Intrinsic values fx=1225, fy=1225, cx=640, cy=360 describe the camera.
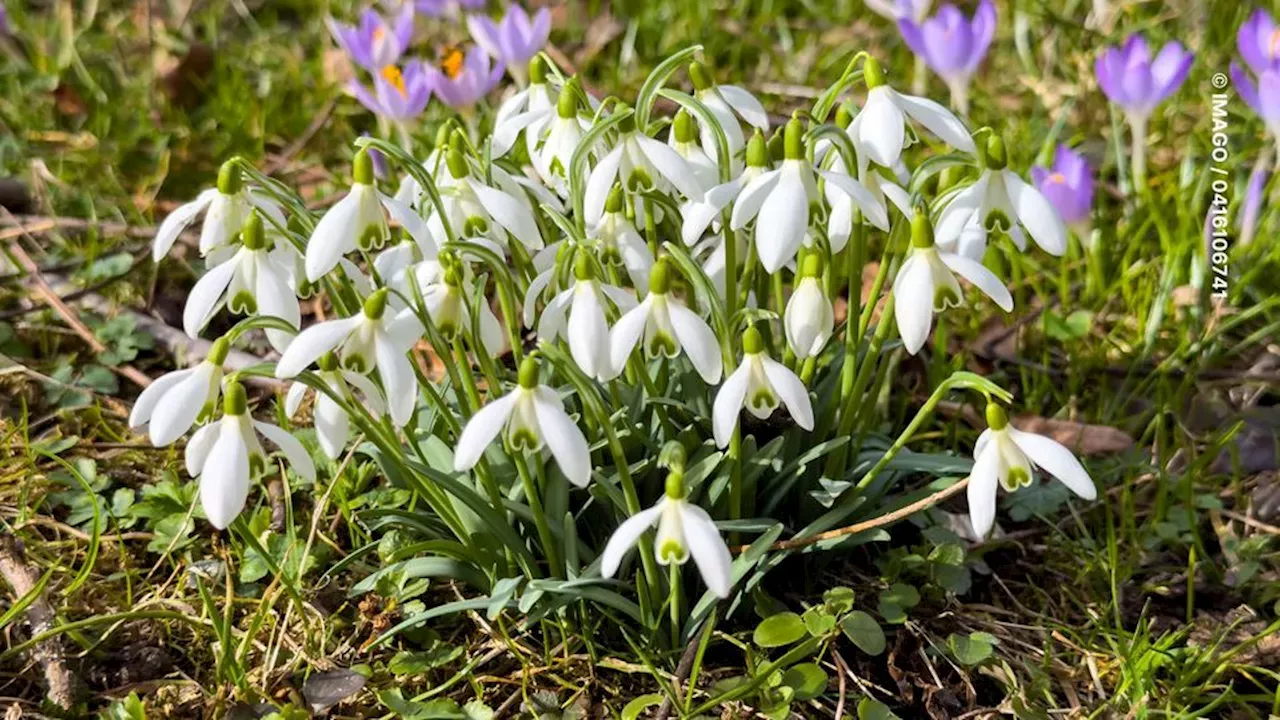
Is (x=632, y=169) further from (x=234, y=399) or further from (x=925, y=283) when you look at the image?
(x=234, y=399)

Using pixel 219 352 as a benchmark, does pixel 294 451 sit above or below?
below

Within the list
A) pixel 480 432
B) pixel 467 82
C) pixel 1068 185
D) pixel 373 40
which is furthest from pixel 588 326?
pixel 373 40

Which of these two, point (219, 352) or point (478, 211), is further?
point (478, 211)

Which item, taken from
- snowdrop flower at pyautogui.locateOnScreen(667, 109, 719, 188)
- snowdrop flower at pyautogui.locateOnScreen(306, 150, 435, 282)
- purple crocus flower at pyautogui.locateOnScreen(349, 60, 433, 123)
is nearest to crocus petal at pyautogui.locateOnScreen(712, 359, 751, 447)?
snowdrop flower at pyautogui.locateOnScreen(667, 109, 719, 188)

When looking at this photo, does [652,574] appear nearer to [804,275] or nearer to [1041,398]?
[804,275]

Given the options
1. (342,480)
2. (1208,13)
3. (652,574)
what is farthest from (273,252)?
(1208,13)

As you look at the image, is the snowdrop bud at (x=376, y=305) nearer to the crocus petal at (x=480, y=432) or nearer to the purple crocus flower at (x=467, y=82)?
the crocus petal at (x=480, y=432)
